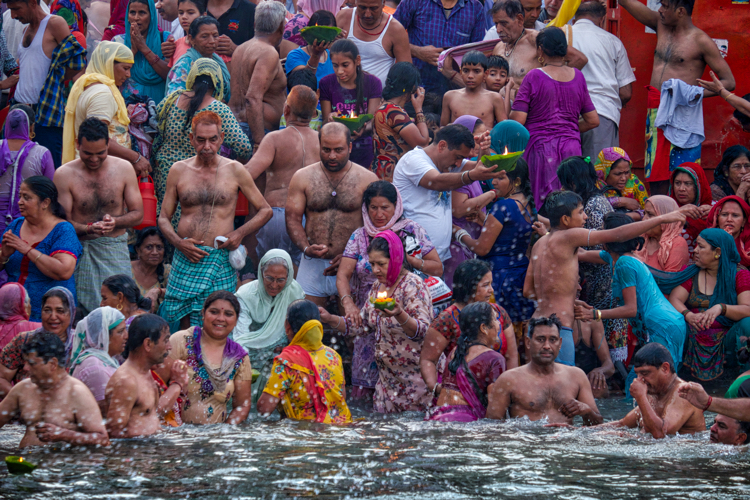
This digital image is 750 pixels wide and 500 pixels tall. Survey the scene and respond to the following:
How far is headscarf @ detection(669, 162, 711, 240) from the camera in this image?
8375mm

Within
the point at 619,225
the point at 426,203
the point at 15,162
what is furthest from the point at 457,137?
the point at 15,162

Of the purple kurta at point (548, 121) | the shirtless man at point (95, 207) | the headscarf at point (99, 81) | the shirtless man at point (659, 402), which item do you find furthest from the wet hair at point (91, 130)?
the shirtless man at point (659, 402)

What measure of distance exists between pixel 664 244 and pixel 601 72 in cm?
241

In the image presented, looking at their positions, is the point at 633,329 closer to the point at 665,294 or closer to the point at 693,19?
the point at 665,294

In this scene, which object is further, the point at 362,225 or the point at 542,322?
the point at 362,225

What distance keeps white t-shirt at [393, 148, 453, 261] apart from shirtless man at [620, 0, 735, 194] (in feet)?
10.4

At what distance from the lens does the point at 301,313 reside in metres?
6.32

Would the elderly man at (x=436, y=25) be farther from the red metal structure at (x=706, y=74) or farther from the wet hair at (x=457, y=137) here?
the wet hair at (x=457, y=137)

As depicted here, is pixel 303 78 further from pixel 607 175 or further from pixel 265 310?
pixel 607 175

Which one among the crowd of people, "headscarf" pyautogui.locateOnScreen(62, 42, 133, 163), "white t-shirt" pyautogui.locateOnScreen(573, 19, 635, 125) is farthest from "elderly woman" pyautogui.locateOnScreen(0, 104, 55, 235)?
"white t-shirt" pyautogui.locateOnScreen(573, 19, 635, 125)

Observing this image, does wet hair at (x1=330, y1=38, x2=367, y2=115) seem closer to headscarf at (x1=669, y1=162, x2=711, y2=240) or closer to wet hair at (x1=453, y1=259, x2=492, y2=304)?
wet hair at (x1=453, y1=259, x2=492, y2=304)

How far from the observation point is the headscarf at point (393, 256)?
22.1ft

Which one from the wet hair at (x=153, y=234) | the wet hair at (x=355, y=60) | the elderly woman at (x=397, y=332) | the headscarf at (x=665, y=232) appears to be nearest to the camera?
the elderly woman at (x=397, y=332)

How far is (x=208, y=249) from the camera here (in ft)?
24.0
